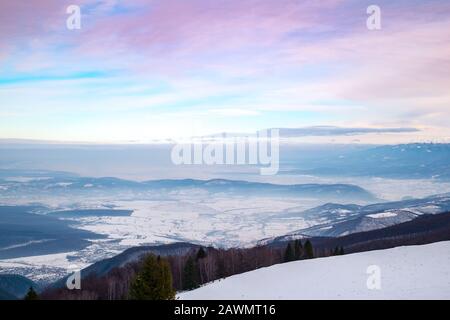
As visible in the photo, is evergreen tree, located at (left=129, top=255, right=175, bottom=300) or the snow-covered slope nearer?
evergreen tree, located at (left=129, top=255, right=175, bottom=300)

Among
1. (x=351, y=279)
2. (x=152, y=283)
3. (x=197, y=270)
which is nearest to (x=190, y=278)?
(x=197, y=270)

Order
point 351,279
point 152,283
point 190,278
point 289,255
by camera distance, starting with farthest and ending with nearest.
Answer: point 289,255
point 190,278
point 351,279
point 152,283

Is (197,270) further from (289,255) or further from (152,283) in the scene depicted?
(152,283)

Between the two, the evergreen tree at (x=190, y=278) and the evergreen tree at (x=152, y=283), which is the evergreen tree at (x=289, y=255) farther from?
the evergreen tree at (x=152, y=283)

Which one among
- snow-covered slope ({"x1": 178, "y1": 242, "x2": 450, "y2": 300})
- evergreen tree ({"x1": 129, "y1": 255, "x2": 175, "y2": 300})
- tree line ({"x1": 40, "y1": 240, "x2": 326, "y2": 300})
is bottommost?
tree line ({"x1": 40, "y1": 240, "x2": 326, "y2": 300})

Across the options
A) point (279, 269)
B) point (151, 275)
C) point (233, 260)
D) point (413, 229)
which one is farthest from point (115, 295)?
point (413, 229)

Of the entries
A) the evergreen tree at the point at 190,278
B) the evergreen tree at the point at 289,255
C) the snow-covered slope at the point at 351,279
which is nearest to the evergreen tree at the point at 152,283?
the snow-covered slope at the point at 351,279

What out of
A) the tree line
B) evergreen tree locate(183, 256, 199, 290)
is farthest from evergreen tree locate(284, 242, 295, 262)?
evergreen tree locate(183, 256, 199, 290)

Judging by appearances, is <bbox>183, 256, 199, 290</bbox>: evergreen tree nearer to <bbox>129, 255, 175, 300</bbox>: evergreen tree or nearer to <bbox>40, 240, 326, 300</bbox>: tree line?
<bbox>40, 240, 326, 300</bbox>: tree line

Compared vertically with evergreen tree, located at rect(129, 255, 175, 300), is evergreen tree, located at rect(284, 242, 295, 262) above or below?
below
